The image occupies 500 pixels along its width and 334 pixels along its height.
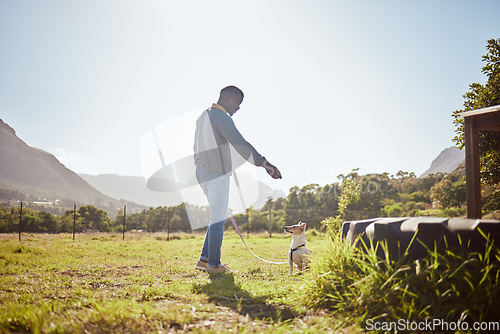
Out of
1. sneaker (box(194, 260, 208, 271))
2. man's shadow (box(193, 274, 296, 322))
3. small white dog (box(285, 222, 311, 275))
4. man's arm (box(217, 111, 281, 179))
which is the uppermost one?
man's arm (box(217, 111, 281, 179))

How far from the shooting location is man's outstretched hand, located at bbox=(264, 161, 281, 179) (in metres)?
3.32

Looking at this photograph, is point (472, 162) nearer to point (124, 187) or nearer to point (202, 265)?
point (202, 265)

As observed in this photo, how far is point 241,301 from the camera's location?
2.52 m

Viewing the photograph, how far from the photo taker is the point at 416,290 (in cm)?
176

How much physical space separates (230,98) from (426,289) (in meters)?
3.00

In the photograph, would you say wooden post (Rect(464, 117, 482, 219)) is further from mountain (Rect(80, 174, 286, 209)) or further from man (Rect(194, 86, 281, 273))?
mountain (Rect(80, 174, 286, 209))

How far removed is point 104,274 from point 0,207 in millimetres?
15406

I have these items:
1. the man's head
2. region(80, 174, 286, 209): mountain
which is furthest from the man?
region(80, 174, 286, 209): mountain

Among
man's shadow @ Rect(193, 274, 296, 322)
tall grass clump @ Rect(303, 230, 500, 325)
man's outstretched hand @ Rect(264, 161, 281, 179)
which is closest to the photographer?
tall grass clump @ Rect(303, 230, 500, 325)

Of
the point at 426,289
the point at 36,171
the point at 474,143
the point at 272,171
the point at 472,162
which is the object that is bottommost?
the point at 426,289

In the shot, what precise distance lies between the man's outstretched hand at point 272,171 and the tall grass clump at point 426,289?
137cm

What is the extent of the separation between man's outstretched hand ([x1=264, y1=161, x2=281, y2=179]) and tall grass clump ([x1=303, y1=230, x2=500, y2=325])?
53.9 inches

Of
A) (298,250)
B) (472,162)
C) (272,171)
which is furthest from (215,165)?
(472,162)

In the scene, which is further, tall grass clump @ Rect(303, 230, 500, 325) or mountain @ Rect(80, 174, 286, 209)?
mountain @ Rect(80, 174, 286, 209)
